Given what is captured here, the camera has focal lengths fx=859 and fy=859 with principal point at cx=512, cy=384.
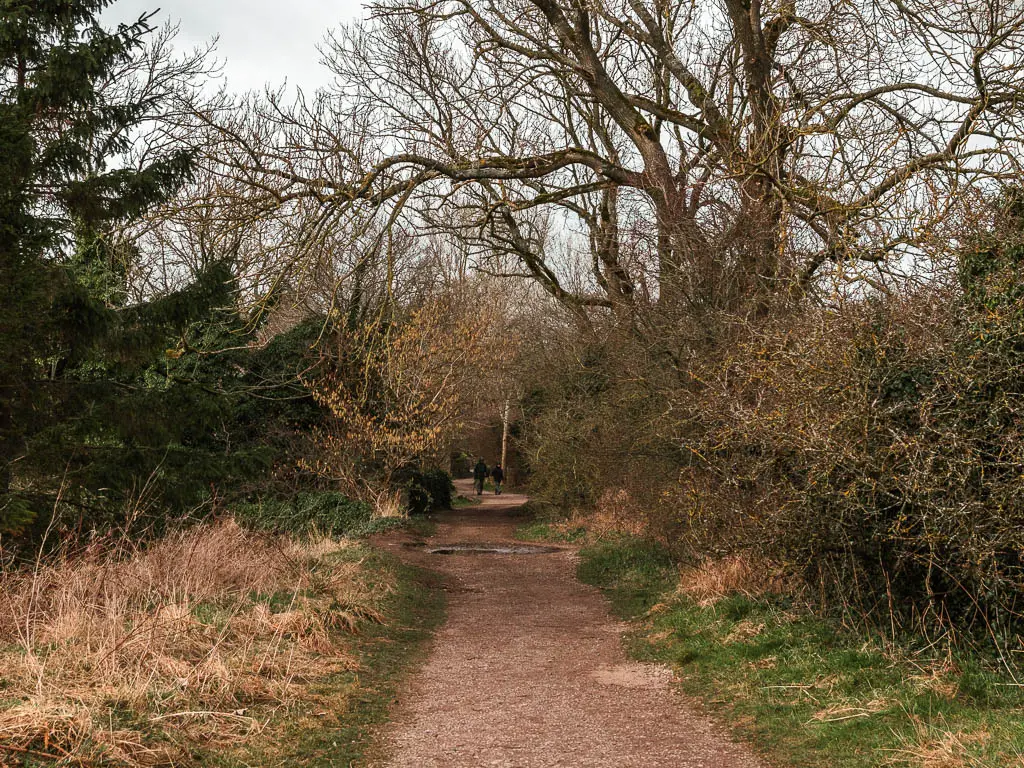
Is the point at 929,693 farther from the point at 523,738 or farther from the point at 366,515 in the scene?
the point at 366,515

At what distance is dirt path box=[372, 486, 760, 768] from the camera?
18.1ft

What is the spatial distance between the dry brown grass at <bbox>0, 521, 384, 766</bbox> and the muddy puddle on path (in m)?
7.17

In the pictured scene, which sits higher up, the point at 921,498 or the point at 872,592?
the point at 921,498

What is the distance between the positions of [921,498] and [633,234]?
7.06 metres

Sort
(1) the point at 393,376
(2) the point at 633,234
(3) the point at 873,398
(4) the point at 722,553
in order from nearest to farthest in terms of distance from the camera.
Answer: (3) the point at 873,398
(4) the point at 722,553
(2) the point at 633,234
(1) the point at 393,376

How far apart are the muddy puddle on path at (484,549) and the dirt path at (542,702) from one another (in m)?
5.02

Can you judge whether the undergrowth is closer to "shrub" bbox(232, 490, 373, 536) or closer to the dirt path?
the dirt path

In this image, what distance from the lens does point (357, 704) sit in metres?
6.56

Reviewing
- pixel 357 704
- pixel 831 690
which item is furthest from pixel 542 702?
pixel 831 690

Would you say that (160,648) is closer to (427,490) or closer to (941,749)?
(941,749)

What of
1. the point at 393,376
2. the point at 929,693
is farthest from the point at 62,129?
the point at 929,693

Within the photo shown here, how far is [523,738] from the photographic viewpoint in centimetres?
588

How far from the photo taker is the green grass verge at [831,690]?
15.8 feet

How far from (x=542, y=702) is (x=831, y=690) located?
2.17 m
